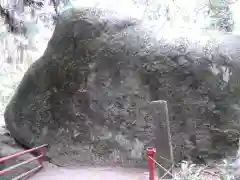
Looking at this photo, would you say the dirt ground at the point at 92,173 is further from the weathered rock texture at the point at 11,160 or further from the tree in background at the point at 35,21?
the tree in background at the point at 35,21

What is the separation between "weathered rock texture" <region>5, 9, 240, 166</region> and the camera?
5.75m

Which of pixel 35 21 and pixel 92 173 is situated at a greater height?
pixel 35 21

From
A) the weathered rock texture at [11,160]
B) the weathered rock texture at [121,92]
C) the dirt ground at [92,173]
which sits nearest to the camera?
the dirt ground at [92,173]

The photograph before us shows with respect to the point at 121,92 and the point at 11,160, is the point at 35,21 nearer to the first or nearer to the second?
the point at 121,92

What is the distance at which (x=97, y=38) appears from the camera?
643cm

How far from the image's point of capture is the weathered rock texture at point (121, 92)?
5746 mm

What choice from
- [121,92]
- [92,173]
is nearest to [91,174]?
[92,173]

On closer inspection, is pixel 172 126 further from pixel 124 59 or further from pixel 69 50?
pixel 69 50

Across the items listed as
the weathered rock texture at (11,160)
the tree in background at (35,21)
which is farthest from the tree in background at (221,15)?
the weathered rock texture at (11,160)

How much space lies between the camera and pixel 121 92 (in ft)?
20.2

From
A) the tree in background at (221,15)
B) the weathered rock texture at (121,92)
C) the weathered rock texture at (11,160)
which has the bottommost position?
the weathered rock texture at (11,160)

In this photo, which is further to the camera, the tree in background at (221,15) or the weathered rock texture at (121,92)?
the tree in background at (221,15)

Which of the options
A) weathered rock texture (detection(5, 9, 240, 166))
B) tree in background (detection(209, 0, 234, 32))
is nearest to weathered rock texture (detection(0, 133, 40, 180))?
weathered rock texture (detection(5, 9, 240, 166))

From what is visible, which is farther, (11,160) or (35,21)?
(35,21)
